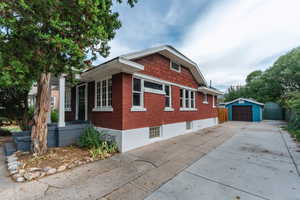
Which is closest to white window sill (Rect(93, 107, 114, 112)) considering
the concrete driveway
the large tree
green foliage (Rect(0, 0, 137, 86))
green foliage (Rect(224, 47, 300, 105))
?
the large tree

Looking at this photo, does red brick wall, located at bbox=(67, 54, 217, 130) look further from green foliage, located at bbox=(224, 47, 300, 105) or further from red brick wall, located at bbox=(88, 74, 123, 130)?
green foliage, located at bbox=(224, 47, 300, 105)

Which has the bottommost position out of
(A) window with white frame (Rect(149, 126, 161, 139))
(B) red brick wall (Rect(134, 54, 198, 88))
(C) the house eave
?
(A) window with white frame (Rect(149, 126, 161, 139))

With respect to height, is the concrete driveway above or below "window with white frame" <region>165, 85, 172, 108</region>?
below

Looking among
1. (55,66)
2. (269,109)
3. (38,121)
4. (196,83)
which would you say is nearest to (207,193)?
(55,66)

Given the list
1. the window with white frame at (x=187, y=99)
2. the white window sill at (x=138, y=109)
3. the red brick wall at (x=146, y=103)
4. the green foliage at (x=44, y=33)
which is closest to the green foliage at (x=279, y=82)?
the window with white frame at (x=187, y=99)

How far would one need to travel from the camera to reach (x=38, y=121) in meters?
4.66

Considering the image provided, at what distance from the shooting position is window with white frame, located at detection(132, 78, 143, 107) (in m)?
6.47

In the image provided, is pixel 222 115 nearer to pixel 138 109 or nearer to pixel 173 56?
pixel 173 56

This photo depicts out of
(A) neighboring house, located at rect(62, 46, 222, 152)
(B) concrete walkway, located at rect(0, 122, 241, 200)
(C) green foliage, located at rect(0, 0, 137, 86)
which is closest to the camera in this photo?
(B) concrete walkway, located at rect(0, 122, 241, 200)

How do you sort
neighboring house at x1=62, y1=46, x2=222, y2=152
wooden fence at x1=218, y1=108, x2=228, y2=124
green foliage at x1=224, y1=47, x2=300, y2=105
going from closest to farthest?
neighboring house at x1=62, y1=46, x2=222, y2=152 → wooden fence at x1=218, y1=108, x2=228, y2=124 → green foliage at x1=224, y1=47, x2=300, y2=105

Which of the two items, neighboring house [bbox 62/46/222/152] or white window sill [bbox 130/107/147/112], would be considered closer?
neighboring house [bbox 62/46/222/152]

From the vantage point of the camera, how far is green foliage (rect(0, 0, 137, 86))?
3120mm

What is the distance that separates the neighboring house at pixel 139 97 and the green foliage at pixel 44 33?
4.69 feet

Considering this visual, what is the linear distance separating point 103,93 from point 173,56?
4.90 meters
